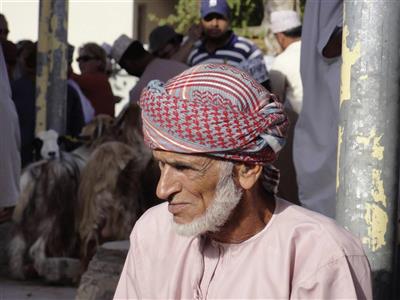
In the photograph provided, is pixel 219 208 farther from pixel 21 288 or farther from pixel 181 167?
pixel 21 288

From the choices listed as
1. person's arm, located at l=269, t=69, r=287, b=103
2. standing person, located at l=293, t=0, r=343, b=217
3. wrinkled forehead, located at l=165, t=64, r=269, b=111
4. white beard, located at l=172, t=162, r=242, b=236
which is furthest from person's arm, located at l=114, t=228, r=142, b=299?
person's arm, located at l=269, t=69, r=287, b=103

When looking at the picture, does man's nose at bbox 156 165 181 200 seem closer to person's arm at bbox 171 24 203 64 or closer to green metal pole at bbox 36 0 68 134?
person's arm at bbox 171 24 203 64

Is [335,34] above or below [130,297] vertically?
above

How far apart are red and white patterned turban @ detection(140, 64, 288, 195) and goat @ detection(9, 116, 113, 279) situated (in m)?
4.45

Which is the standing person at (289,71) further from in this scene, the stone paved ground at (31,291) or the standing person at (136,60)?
the stone paved ground at (31,291)

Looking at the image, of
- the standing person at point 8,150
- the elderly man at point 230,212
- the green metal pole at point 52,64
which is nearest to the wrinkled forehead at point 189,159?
the elderly man at point 230,212

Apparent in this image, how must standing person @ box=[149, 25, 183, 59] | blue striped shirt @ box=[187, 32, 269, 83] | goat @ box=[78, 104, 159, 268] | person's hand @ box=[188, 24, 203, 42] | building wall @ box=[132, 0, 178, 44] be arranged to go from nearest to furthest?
goat @ box=[78, 104, 159, 268], blue striped shirt @ box=[187, 32, 269, 83], standing person @ box=[149, 25, 183, 59], person's hand @ box=[188, 24, 203, 42], building wall @ box=[132, 0, 178, 44]

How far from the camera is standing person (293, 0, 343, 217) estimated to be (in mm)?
5242

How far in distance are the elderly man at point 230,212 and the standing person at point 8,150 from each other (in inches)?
119

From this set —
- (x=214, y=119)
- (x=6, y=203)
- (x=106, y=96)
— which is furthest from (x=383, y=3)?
(x=106, y=96)

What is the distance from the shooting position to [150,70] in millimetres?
7617

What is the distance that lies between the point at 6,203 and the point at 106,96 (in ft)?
10.5

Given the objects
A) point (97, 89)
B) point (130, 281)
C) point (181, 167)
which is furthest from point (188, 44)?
point (181, 167)

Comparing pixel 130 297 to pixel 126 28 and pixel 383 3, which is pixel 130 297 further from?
pixel 126 28
